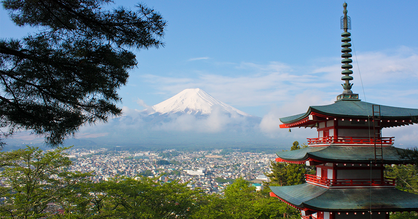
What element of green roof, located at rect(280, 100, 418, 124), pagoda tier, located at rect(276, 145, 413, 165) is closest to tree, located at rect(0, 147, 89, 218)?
pagoda tier, located at rect(276, 145, 413, 165)

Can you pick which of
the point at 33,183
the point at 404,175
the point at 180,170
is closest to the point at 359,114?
the point at 33,183

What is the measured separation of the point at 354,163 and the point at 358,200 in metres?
1.13

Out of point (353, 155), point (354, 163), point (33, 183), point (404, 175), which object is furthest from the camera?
point (404, 175)

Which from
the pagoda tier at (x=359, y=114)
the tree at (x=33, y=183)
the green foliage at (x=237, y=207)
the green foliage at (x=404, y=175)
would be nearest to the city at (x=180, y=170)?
the tree at (x=33, y=183)

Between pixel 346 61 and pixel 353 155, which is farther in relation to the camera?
pixel 346 61

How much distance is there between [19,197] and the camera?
1009 cm

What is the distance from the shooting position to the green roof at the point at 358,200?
8.12 metres

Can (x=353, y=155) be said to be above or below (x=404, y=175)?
above

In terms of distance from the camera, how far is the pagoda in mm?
8297

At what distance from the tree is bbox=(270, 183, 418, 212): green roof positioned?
9132mm

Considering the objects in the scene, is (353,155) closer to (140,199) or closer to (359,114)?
(359,114)

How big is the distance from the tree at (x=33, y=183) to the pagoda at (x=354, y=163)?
30.2 feet

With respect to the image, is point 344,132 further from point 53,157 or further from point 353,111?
point 53,157

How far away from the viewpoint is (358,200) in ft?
27.6
